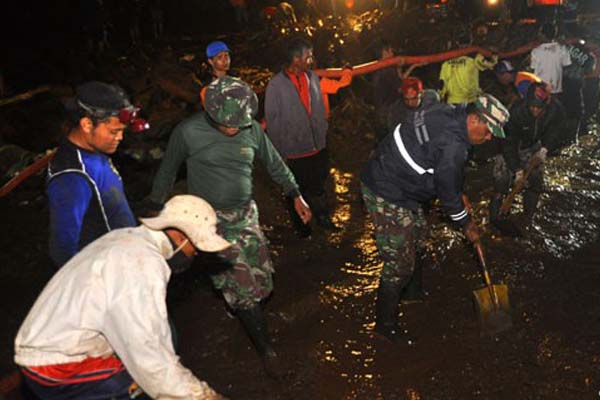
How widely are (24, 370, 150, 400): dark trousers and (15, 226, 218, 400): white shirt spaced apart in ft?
0.61

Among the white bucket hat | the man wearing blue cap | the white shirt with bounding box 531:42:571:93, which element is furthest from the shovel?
the white shirt with bounding box 531:42:571:93

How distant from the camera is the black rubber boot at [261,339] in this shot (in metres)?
3.79

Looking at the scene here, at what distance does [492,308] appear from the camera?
13.3ft

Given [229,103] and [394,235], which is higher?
[229,103]

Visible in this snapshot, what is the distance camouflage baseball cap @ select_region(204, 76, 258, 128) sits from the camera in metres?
3.41

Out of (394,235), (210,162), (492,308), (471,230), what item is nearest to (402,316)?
(492,308)

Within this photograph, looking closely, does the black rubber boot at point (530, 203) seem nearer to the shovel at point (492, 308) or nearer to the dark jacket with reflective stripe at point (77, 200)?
the shovel at point (492, 308)

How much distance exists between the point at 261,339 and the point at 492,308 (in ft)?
6.23

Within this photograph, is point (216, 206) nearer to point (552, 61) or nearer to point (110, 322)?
point (110, 322)

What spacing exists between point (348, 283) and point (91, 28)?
12821mm

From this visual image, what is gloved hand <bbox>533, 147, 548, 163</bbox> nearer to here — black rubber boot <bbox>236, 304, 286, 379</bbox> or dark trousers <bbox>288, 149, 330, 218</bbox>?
dark trousers <bbox>288, 149, 330, 218</bbox>

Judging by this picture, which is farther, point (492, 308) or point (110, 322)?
point (492, 308)

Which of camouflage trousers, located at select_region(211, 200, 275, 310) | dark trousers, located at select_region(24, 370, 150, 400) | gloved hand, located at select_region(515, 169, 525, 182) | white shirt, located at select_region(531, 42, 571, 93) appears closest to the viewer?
dark trousers, located at select_region(24, 370, 150, 400)

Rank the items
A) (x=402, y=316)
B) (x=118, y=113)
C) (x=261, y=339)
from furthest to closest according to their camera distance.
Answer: (x=402, y=316) → (x=261, y=339) → (x=118, y=113)
